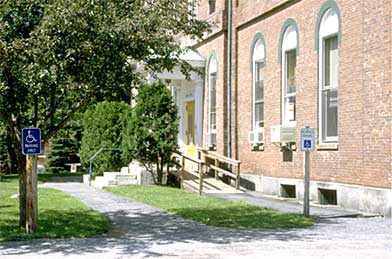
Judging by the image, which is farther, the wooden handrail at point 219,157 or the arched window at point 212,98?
the arched window at point 212,98

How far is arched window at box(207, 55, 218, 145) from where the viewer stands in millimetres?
23766

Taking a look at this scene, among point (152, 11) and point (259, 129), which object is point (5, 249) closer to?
point (152, 11)

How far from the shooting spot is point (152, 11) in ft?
37.8

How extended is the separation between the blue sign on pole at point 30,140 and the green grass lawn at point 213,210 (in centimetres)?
377

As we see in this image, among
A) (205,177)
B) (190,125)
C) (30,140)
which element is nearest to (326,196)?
(205,177)

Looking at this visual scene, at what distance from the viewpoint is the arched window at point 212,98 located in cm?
2377

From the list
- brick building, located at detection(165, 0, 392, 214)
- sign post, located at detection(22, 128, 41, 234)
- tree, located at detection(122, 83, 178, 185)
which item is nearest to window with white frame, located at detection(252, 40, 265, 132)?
brick building, located at detection(165, 0, 392, 214)

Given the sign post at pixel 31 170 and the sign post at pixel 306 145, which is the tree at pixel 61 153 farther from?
the sign post at pixel 31 170

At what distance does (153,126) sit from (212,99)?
3678 millimetres

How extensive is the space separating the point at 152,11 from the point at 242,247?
432 centimetres

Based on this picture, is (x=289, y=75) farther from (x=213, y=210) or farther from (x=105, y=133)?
(x=105, y=133)

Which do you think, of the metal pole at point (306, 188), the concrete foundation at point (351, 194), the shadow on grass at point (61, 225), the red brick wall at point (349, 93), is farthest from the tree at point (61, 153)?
the metal pole at point (306, 188)

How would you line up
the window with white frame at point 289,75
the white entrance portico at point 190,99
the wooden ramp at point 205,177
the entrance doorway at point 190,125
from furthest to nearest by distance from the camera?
the entrance doorway at point 190,125 < the white entrance portico at point 190,99 < the wooden ramp at point 205,177 < the window with white frame at point 289,75

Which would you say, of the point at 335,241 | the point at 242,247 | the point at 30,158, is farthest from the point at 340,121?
the point at 30,158
